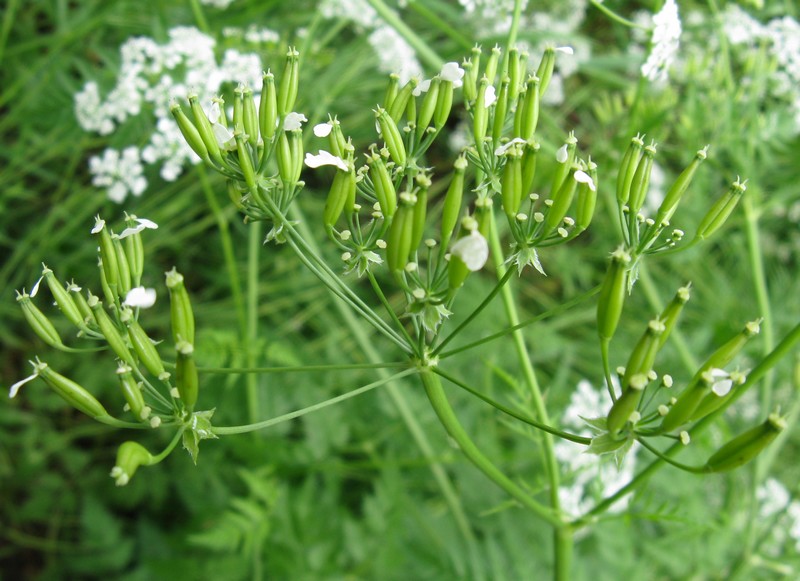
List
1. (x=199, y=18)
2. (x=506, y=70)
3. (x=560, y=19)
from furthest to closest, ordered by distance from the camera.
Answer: (x=560, y=19)
(x=199, y=18)
(x=506, y=70)

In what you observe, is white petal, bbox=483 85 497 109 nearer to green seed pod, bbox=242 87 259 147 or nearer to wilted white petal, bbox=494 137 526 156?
wilted white petal, bbox=494 137 526 156

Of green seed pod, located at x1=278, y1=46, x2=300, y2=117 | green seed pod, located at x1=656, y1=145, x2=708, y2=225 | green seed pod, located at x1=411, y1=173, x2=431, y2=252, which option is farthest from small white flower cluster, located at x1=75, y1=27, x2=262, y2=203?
green seed pod, located at x1=656, y1=145, x2=708, y2=225

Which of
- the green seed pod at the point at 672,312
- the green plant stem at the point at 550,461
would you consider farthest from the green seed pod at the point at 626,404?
the green plant stem at the point at 550,461

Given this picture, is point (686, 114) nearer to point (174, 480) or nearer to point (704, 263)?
point (704, 263)

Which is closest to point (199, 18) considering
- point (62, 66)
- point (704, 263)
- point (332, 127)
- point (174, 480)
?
point (62, 66)

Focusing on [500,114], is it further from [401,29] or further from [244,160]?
[401,29]

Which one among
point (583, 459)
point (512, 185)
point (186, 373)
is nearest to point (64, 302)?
point (186, 373)
